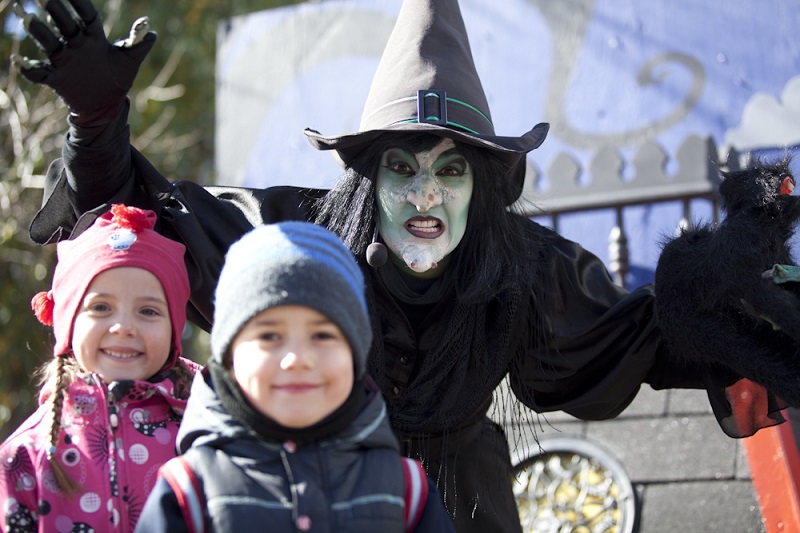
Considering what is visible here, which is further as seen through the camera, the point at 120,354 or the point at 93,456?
A: the point at 120,354

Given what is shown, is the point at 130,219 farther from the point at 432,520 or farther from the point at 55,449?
the point at 432,520

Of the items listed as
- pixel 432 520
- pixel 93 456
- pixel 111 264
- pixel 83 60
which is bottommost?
pixel 432 520

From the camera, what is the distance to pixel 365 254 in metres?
2.84

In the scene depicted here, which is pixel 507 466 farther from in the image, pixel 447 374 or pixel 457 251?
pixel 457 251

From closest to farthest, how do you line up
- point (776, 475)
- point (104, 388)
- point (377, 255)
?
point (104, 388) → point (377, 255) → point (776, 475)

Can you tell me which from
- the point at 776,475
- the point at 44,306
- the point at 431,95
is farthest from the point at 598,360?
the point at 44,306

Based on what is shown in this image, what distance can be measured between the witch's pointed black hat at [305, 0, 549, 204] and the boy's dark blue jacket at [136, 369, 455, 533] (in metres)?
1.16

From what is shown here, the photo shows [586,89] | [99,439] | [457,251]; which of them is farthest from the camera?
[586,89]

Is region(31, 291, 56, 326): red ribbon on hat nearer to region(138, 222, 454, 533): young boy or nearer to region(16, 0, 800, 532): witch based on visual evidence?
region(16, 0, 800, 532): witch

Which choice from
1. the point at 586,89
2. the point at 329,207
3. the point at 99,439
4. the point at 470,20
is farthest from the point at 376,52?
the point at 99,439

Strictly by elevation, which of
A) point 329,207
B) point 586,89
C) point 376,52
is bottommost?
point 329,207

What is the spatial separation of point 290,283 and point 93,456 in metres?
0.62

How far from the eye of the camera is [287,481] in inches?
69.4

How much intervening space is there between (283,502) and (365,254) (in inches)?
46.8
